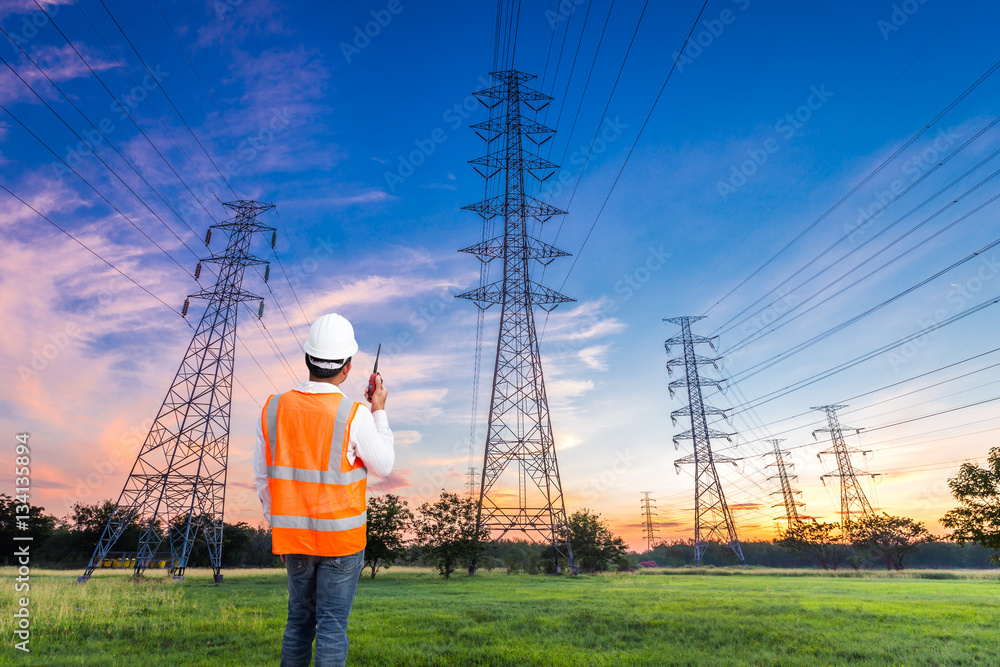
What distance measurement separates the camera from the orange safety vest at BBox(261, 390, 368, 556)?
3.14 meters

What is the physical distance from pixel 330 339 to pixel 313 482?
969 mm

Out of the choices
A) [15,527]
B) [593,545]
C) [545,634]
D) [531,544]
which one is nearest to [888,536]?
[593,545]

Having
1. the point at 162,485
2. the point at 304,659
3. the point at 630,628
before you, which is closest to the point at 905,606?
the point at 630,628

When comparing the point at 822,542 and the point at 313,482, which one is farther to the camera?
the point at 822,542

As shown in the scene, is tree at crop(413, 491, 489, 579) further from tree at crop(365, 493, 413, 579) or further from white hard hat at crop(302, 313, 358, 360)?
white hard hat at crop(302, 313, 358, 360)

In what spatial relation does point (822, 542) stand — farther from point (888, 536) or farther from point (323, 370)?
point (323, 370)

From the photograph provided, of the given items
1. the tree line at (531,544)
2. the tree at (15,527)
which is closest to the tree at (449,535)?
the tree line at (531,544)

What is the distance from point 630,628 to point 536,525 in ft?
74.8

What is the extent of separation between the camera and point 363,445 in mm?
3197

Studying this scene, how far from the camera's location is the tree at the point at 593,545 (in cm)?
5694

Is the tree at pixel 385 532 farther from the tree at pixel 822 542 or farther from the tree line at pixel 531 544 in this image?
the tree at pixel 822 542

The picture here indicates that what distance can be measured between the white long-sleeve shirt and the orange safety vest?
0.06 m

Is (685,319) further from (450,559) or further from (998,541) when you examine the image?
(998,541)

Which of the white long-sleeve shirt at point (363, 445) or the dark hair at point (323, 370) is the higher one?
the dark hair at point (323, 370)
